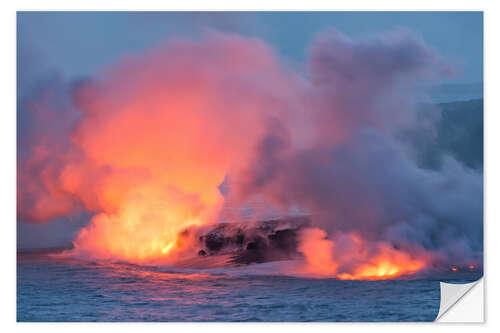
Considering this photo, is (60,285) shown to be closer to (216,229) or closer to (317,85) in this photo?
(216,229)

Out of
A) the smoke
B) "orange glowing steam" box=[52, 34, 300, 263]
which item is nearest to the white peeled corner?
the smoke

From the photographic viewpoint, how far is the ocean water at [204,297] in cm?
562

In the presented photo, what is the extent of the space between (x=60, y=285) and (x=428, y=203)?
11.1 feet

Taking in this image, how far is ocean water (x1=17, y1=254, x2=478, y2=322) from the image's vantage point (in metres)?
5.62

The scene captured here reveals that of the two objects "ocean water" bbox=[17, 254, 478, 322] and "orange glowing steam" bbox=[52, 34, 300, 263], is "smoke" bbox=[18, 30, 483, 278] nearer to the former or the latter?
"orange glowing steam" bbox=[52, 34, 300, 263]

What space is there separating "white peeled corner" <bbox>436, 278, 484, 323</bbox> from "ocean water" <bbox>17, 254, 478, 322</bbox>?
0.25 ft

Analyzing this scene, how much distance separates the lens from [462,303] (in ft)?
18.5

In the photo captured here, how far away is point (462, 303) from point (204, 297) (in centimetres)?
228

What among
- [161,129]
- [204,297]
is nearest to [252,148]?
[161,129]

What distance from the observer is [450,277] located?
5.71 meters
